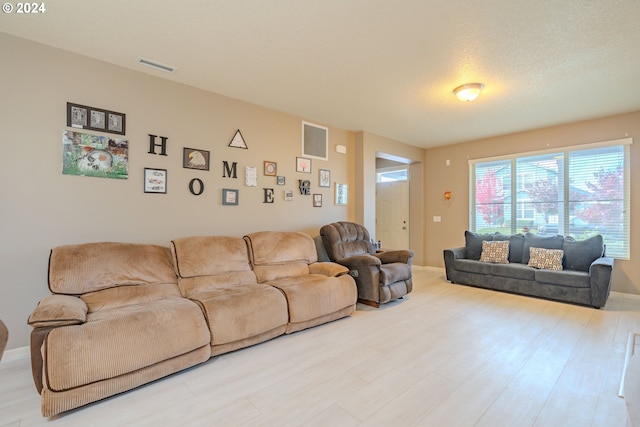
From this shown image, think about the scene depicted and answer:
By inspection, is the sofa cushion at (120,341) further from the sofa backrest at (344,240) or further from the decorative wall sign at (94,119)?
the sofa backrest at (344,240)

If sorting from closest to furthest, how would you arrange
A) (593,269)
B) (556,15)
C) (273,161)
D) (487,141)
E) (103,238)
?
(556,15) < (103,238) < (593,269) < (273,161) < (487,141)

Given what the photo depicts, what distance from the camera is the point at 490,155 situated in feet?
18.2

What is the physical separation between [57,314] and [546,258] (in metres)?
5.47

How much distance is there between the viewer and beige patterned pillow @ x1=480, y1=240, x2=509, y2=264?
469 centimetres

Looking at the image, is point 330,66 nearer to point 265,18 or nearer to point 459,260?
point 265,18

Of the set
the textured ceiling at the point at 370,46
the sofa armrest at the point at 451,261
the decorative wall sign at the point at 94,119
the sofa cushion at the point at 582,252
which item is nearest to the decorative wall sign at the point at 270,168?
the textured ceiling at the point at 370,46

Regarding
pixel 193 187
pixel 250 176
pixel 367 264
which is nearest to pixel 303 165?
pixel 250 176

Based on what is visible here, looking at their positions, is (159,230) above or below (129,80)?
below

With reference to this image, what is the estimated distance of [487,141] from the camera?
5613 millimetres

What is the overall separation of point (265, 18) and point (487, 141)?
497 centimetres

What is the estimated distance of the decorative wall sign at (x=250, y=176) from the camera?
3803 millimetres

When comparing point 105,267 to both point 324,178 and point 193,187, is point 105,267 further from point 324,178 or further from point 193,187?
point 324,178

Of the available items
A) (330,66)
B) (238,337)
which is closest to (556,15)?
(330,66)

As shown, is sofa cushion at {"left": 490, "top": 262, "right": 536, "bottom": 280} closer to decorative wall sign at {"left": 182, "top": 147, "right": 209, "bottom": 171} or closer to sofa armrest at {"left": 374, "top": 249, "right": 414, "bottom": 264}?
sofa armrest at {"left": 374, "top": 249, "right": 414, "bottom": 264}
